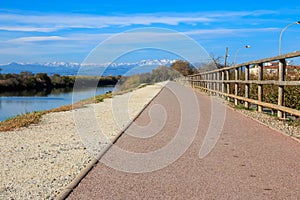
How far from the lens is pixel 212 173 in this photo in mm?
6070

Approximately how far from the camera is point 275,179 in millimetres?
5691

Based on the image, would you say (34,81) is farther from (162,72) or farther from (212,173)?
(212,173)

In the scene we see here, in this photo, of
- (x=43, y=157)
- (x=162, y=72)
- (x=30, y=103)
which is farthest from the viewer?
(x=162, y=72)

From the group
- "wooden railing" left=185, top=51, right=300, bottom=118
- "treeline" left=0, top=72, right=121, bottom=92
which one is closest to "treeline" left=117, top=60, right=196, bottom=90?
"treeline" left=0, top=72, right=121, bottom=92

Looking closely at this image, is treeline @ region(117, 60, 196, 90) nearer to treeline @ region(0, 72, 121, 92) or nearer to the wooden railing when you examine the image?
treeline @ region(0, 72, 121, 92)

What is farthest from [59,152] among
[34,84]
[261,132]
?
[34,84]

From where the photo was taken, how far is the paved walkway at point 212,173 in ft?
16.9

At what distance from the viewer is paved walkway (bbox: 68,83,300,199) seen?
514 centimetres

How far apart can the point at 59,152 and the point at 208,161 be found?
2910 millimetres

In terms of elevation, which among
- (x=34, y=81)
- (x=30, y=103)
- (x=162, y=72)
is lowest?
(x=30, y=103)

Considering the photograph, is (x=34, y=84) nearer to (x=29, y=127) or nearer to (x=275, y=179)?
(x=29, y=127)

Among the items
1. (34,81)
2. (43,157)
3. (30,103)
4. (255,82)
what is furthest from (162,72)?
(43,157)

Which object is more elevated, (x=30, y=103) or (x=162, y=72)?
(x=162, y=72)

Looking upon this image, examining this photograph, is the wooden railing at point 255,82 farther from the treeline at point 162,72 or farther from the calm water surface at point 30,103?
the treeline at point 162,72
